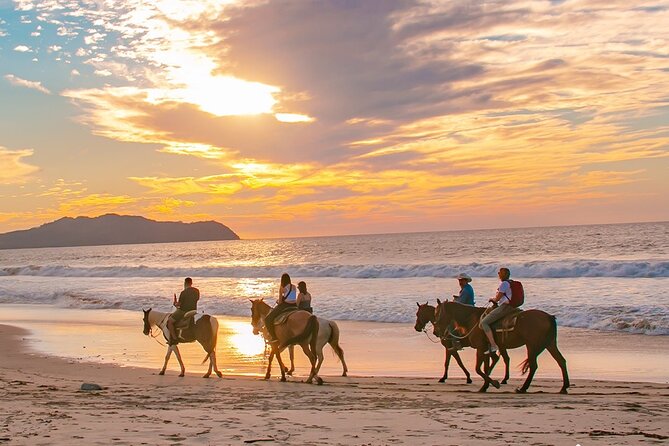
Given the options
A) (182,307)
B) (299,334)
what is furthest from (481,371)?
(182,307)

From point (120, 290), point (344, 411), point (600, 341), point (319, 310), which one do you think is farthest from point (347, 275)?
point (344, 411)

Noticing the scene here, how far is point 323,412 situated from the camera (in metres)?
8.84

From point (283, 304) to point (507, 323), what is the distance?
4.82 m

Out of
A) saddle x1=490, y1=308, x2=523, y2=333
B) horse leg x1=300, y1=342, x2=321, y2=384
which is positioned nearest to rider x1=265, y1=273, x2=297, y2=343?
horse leg x1=300, y1=342, x2=321, y2=384

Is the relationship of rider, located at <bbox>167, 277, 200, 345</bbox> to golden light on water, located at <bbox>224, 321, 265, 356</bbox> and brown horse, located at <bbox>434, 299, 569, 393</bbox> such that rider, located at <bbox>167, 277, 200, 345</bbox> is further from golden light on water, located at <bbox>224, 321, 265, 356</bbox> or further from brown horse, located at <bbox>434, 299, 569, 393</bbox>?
brown horse, located at <bbox>434, 299, 569, 393</bbox>

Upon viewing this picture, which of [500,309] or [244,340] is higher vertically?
[500,309]

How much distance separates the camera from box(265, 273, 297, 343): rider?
13.6m

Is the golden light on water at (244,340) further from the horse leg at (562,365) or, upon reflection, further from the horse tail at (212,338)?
the horse leg at (562,365)

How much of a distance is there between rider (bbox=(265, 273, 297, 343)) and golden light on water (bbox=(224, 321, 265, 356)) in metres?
3.73

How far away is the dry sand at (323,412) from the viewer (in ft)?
23.1

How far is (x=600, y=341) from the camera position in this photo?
1791cm

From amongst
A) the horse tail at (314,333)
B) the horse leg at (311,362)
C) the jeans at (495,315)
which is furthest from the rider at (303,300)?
the jeans at (495,315)

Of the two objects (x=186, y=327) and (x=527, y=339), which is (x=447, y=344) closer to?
(x=527, y=339)

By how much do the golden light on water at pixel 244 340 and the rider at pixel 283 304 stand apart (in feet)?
12.2
